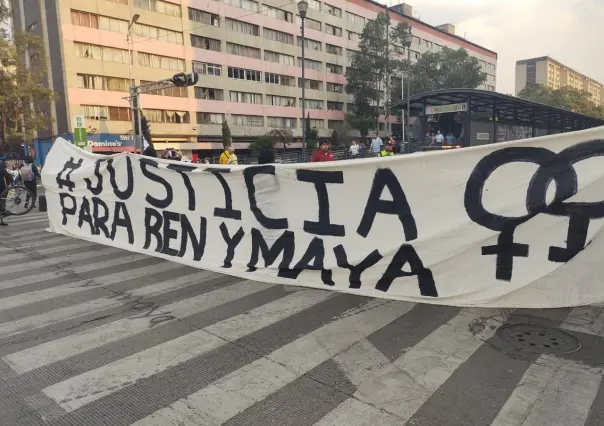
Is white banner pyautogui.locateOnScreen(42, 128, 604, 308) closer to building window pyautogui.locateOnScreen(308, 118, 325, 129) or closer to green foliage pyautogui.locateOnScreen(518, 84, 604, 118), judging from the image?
building window pyautogui.locateOnScreen(308, 118, 325, 129)

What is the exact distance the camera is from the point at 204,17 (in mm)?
48812

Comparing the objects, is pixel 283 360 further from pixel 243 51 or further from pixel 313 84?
pixel 313 84

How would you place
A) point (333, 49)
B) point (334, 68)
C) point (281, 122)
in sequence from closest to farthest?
point (281, 122) → point (333, 49) → point (334, 68)

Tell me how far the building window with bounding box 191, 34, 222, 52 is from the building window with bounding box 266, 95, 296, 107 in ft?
28.7

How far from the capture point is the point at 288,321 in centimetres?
432

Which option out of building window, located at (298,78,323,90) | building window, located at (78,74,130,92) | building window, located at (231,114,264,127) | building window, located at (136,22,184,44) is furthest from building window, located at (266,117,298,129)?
building window, located at (78,74,130,92)

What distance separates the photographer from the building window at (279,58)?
5547cm

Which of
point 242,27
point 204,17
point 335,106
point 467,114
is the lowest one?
point 467,114

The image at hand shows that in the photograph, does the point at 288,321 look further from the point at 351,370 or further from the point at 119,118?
the point at 119,118

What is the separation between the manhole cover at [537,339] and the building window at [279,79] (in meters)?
54.6

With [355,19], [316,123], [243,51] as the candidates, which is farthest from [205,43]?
[355,19]

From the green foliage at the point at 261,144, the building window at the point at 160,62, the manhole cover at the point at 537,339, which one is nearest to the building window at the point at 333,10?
the green foliage at the point at 261,144

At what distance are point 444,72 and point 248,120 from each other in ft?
98.2

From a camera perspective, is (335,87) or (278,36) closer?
(278,36)
